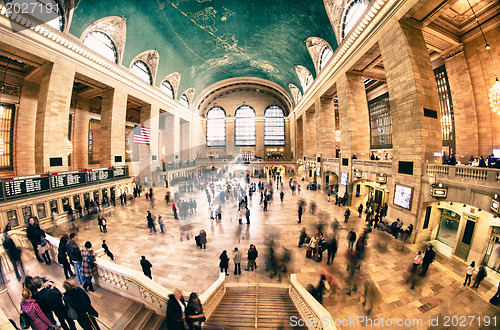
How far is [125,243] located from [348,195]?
44.1 feet

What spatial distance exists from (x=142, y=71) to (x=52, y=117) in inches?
415

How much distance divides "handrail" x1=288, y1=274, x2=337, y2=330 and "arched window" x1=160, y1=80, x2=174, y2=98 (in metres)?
25.2

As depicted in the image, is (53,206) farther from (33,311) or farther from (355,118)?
(355,118)

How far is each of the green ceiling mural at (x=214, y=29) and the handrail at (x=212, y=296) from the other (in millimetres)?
17483

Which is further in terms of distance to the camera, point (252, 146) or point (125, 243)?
point (252, 146)

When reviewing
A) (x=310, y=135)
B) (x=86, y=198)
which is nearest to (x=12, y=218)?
(x=86, y=198)

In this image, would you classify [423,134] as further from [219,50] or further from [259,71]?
[259,71]

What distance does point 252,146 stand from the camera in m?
36.9

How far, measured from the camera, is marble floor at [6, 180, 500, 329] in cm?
400

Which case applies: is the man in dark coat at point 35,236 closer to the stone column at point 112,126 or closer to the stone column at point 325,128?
the stone column at point 112,126

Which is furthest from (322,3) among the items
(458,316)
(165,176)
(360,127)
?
(165,176)

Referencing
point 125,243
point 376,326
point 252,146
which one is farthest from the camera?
point 252,146

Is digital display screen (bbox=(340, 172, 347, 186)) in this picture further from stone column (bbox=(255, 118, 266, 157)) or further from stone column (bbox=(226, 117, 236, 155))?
stone column (bbox=(226, 117, 236, 155))

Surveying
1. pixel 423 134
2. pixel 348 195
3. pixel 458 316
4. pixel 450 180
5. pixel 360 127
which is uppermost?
pixel 360 127
